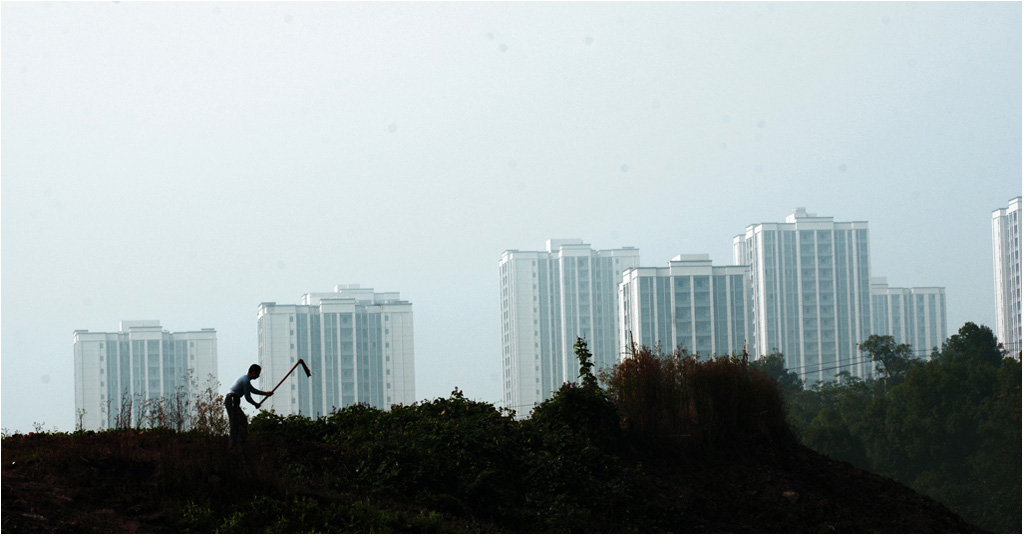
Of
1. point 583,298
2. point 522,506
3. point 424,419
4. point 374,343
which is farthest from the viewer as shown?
point 583,298

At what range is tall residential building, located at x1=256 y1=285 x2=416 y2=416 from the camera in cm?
9019

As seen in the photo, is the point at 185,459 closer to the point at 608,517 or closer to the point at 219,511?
the point at 219,511

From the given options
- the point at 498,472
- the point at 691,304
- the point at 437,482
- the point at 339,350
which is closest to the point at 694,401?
the point at 498,472

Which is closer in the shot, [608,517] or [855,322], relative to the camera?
[608,517]

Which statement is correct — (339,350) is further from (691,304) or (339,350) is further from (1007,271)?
(1007,271)

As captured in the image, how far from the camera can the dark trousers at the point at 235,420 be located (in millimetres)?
8320

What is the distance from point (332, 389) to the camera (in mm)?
90562

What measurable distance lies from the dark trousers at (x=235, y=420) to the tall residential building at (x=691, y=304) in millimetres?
74806

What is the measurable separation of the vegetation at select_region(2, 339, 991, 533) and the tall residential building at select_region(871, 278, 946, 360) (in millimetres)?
106920

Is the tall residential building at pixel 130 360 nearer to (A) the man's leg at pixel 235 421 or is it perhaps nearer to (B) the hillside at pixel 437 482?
(B) the hillside at pixel 437 482

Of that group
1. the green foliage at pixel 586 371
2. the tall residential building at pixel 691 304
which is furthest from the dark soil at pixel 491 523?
the tall residential building at pixel 691 304

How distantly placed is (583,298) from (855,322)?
28866 mm

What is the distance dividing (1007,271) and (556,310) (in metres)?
45.5

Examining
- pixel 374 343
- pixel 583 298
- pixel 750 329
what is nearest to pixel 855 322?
pixel 750 329
